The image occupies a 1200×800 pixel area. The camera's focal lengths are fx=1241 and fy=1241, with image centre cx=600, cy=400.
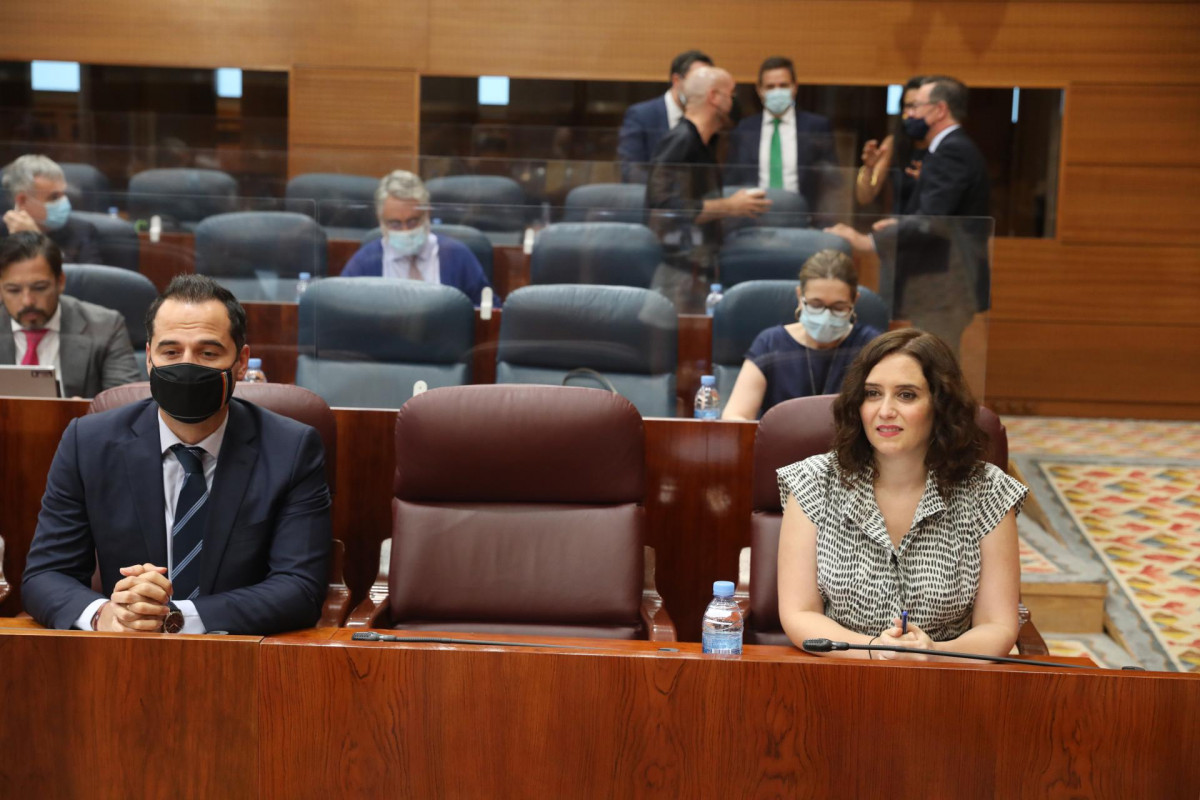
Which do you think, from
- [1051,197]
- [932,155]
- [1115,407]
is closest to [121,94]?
[932,155]

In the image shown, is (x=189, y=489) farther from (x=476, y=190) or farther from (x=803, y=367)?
(x=476, y=190)

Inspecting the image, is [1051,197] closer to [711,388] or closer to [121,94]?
[711,388]

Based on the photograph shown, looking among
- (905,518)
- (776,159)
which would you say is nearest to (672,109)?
(776,159)

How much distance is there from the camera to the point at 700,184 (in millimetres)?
4410

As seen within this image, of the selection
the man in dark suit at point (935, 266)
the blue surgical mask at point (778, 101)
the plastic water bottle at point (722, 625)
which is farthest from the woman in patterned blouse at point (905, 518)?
the blue surgical mask at point (778, 101)

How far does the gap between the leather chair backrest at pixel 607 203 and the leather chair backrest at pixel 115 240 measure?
58.6 inches

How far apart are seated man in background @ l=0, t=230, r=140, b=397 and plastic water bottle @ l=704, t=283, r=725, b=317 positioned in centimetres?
177

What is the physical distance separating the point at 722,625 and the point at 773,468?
444mm

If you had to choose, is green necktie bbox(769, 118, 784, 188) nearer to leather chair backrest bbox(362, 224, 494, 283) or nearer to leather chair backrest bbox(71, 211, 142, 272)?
leather chair backrest bbox(362, 224, 494, 283)

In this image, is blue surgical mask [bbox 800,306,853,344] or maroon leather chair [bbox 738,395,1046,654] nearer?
maroon leather chair [bbox 738,395,1046,654]

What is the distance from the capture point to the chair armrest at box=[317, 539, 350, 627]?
7.76ft

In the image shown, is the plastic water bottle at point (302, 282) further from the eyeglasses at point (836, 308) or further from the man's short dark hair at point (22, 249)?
the eyeglasses at point (836, 308)

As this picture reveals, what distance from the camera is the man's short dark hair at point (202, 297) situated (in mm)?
2127

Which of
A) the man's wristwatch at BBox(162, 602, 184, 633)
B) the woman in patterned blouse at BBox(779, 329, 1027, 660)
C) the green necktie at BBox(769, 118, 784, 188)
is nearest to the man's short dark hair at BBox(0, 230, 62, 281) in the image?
the man's wristwatch at BBox(162, 602, 184, 633)
